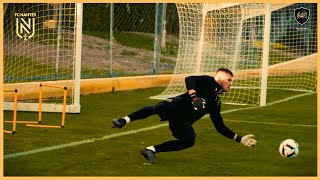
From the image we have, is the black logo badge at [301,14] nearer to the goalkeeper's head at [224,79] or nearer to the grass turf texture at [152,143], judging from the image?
the grass turf texture at [152,143]

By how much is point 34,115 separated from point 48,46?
3.73m

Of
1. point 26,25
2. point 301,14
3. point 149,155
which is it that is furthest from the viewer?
point 301,14

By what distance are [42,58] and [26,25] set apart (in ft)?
8.39

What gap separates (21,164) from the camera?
8594 millimetres

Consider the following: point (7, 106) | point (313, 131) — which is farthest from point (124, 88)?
point (313, 131)

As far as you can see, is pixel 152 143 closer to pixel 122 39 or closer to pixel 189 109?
pixel 189 109

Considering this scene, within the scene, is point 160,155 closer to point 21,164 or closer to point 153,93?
point 21,164

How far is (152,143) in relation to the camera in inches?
421

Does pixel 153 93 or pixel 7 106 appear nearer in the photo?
pixel 7 106

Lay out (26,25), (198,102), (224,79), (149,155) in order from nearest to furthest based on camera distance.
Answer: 1. (198,102)
2. (149,155)
3. (224,79)
4. (26,25)

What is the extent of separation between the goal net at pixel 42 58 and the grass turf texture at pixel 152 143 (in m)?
0.72

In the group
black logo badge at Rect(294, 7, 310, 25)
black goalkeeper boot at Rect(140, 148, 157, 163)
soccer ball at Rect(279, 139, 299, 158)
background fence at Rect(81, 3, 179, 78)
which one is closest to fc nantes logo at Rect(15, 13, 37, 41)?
black goalkeeper boot at Rect(140, 148, 157, 163)

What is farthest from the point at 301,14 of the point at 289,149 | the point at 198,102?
the point at 198,102

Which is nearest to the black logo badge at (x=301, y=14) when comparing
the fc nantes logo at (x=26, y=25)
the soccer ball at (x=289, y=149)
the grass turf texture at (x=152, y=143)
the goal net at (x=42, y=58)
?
the goal net at (x=42, y=58)
